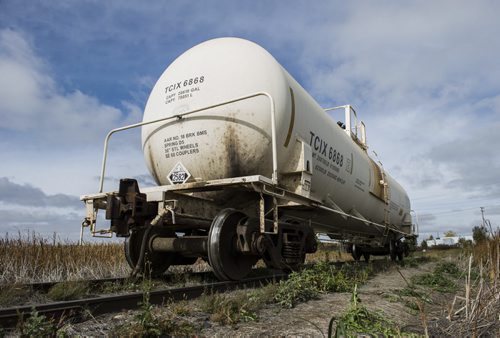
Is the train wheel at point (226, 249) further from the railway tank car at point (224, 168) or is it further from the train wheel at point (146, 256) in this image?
the train wheel at point (146, 256)

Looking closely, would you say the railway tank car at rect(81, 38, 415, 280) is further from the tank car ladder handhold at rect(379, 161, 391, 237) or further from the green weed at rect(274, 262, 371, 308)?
the tank car ladder handhold at rect(379, 161, 391, 237)

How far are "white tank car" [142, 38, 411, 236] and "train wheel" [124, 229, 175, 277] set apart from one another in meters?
0.90

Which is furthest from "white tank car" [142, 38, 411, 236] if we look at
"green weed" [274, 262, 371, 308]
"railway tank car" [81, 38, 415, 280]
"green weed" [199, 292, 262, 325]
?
"green weed" [199, 292, 262, 325]

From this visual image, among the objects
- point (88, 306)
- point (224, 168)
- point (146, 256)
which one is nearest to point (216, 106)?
point (224, 168)

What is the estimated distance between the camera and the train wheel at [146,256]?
598 cm

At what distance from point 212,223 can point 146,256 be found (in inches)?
61.2

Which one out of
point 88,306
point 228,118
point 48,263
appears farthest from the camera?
point 48,263

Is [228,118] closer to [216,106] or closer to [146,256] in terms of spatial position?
[216,106]

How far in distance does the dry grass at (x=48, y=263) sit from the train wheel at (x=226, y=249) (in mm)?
2788

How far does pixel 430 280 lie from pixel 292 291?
11.9 feet

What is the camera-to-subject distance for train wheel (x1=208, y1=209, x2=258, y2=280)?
4.82 meters

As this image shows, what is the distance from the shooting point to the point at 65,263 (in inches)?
310

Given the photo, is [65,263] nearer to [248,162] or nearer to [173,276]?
[173,276]

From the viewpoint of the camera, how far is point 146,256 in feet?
19.5
